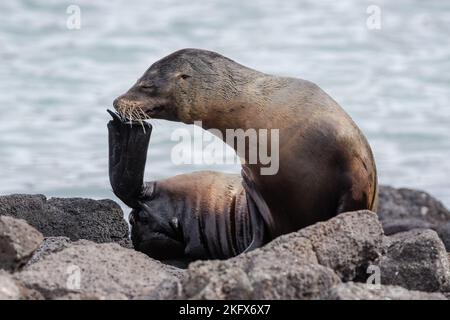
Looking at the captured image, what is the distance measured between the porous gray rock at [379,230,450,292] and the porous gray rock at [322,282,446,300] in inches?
35.7

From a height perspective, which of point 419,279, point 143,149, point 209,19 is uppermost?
point 209,19

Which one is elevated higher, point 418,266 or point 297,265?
point 297,265

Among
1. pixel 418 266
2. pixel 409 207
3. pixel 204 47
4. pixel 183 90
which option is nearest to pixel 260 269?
pixel 418 266

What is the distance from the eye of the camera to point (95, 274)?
17.6 feet

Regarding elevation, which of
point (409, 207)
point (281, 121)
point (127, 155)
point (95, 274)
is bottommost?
point (409, 207)

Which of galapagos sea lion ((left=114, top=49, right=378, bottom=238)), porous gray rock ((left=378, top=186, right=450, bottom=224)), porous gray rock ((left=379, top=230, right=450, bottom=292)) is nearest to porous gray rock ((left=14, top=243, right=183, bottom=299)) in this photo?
porous gray rock ((left=379, top=230, right=450, bottom=292))

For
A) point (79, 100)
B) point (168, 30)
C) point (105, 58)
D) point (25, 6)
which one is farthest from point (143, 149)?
point (25, 6)

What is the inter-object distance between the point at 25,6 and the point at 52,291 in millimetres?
18130

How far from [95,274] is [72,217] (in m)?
2.44

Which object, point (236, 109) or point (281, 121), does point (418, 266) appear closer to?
point (281, 121)

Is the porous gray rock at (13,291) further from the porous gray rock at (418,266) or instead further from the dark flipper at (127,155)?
the dark flipper at (127,155)

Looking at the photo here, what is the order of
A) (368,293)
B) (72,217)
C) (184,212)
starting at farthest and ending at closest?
1. (184,212)
2. (72,217)
3. (368,293)
